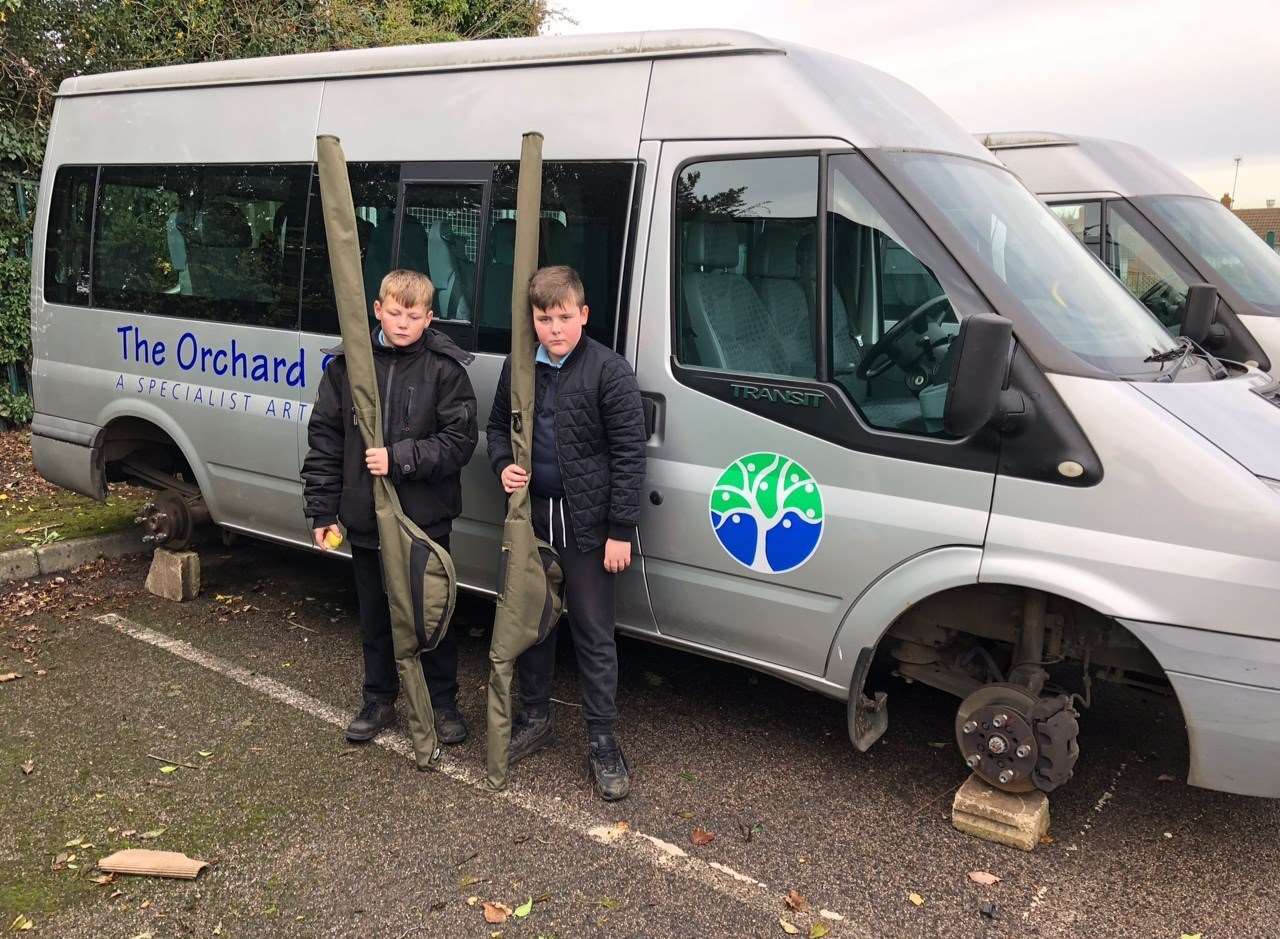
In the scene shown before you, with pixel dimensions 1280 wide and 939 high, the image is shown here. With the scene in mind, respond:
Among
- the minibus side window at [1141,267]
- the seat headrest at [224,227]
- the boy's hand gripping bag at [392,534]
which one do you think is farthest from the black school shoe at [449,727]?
the minibus side window at [1141,267]

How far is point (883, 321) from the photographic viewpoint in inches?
134

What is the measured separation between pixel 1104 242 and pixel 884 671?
3921 mm

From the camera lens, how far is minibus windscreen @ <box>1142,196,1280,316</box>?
22.9 feet

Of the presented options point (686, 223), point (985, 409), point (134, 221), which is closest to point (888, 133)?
point (686, 223)

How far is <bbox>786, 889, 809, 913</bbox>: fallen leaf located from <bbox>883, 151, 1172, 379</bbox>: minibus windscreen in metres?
1.84

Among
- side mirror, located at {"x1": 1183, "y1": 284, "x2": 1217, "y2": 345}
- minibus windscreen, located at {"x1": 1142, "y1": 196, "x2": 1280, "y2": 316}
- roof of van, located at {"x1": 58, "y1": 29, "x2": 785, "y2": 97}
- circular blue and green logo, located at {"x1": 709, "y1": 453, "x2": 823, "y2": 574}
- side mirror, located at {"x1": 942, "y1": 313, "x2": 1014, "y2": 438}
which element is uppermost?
roof of van, located at {"x1": 58, "y1": 29, "x2": 785, "y2": 97}

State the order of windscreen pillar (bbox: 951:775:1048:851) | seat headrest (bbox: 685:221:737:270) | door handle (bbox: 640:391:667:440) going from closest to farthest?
windscreen pillar (bbox: 951:775:1048:851)
seat headrest (bbox: 685:221:737:270)
door handle (bbox: 640:391:667:440)

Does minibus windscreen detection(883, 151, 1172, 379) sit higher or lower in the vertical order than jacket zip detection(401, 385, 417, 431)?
higher

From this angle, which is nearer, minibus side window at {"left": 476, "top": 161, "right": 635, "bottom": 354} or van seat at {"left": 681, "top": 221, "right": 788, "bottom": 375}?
van seat at {"left": 681, "top": 221, "right": 788, "bottom": 375}

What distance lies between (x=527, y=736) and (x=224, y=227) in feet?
9.43

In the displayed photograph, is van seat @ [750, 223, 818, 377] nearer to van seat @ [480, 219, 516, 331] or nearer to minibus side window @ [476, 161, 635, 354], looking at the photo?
minibus side window @ [476, 161, 635, 354]

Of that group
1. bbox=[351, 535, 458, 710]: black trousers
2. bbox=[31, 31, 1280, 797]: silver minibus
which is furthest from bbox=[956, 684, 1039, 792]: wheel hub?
bbox=[351, 535, 458, 710]: black trousers

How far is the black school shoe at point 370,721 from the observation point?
407 centimetres

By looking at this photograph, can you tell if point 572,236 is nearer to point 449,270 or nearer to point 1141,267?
point 449,270
